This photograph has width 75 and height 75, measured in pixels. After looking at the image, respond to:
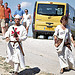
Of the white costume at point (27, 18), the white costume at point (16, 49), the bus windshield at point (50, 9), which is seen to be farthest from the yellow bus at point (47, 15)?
the white costume at point (16, 49)

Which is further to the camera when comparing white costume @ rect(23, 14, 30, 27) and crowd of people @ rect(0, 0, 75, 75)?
white costume @ rect(23, 14, 30, 27)

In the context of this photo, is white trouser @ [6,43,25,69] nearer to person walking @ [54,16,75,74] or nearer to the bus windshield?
person walking @ [54,16,75,74]

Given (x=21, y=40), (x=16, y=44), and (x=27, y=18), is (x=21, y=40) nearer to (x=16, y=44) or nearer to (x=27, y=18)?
(x=16, y=44)

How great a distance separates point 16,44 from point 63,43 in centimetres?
138

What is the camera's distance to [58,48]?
6.50 meters

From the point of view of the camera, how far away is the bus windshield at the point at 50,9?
53.0 feet

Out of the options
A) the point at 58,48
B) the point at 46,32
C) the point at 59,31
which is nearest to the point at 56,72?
the point at 58,48

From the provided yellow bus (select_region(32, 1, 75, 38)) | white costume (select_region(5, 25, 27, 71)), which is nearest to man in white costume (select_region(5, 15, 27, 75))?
white costume (select_region(5, 25, 27, 71))

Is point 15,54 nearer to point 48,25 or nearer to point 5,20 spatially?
point 5,20

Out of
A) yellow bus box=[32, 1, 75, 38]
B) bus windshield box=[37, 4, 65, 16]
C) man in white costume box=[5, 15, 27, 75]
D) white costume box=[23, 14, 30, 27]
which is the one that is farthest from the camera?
bus windshield box=[37, 4, 65, 16]

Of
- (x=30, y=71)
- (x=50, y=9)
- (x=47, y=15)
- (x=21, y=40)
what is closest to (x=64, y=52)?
(x=30, y=71)

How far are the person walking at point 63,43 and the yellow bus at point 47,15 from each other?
897 cm

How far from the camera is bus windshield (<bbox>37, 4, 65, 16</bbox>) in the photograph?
1616cm

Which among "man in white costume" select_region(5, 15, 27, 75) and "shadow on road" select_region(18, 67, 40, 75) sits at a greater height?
"man in white costume" select_region(5, 15, 27, 75)
